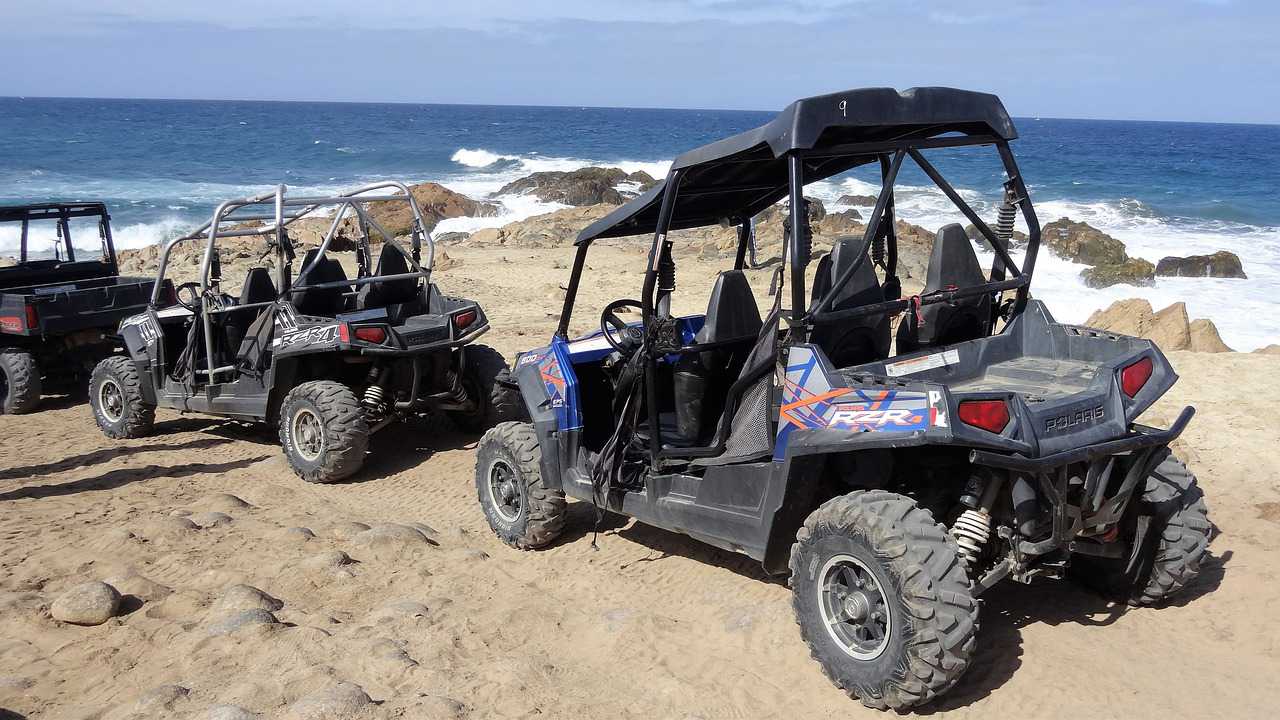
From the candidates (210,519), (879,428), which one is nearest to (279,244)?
(210,519)

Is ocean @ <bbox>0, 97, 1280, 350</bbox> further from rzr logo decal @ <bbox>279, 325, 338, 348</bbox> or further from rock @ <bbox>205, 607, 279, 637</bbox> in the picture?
rock @ <bbox>205, 607, 279, 637</bbox>

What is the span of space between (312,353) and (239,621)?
3.44m

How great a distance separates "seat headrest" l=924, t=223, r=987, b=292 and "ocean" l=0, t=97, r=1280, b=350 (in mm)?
11116

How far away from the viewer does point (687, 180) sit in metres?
5.32

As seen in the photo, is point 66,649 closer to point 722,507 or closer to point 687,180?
point 722,507

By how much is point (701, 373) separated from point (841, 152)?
1.45 meters

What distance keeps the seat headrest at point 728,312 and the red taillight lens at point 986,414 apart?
1598 millimetres

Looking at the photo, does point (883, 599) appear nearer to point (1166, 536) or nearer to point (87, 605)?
point (1166, 536)

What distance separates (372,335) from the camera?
7.73 meters

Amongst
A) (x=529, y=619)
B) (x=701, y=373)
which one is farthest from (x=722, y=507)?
(x=529, y=619)

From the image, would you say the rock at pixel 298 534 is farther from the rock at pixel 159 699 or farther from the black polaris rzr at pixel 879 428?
the rock at pixel 159 699

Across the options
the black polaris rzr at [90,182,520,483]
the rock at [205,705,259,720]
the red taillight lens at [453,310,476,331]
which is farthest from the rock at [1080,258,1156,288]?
the rock at [205,705,259,720]

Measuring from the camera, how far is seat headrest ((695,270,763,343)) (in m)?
5.41

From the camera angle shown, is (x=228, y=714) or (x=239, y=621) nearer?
(x=228, y=714)
